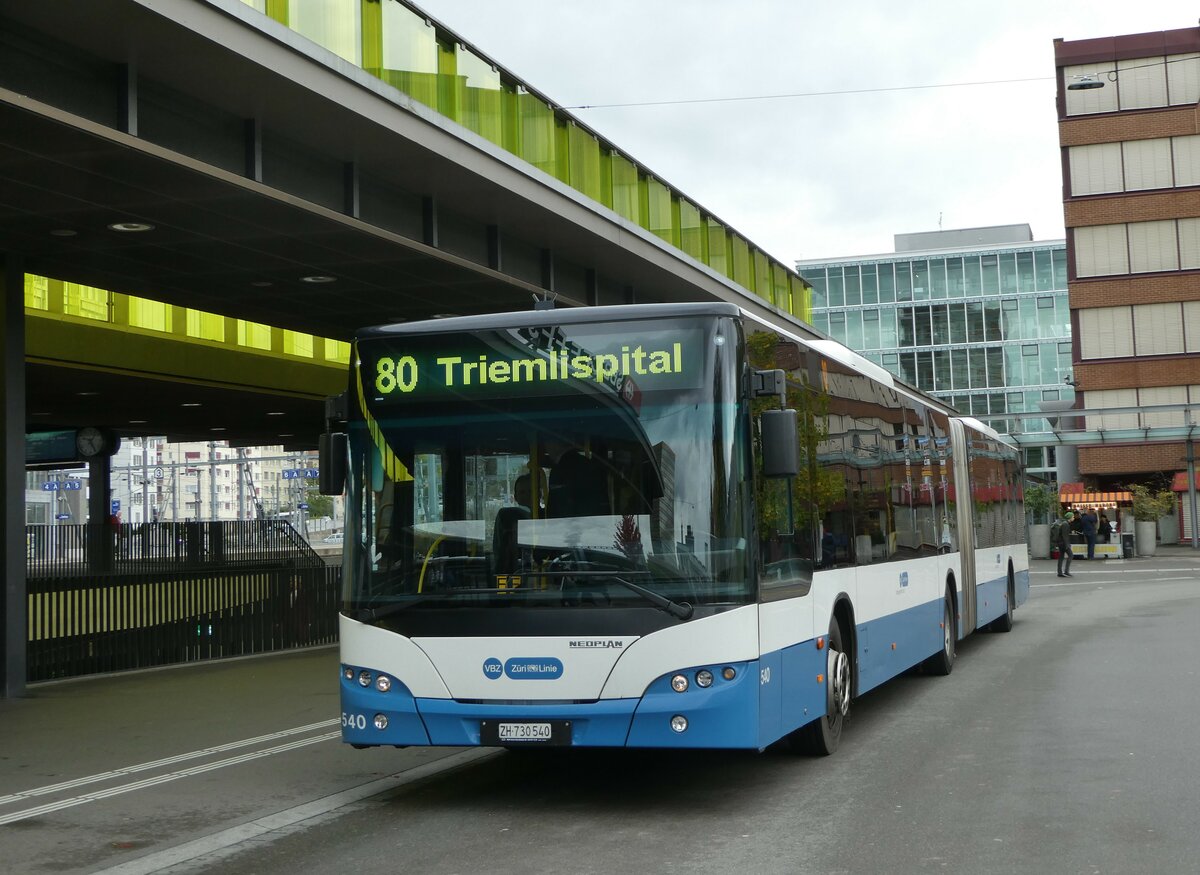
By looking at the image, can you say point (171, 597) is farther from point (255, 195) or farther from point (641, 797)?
point (641, 797)

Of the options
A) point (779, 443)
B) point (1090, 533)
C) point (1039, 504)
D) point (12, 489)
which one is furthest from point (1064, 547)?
point (779, 443)

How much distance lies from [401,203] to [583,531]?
776 centimetres

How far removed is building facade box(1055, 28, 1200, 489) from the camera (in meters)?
61.1

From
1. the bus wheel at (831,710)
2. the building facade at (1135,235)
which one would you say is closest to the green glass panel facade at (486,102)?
the bus wheel at (831,710)

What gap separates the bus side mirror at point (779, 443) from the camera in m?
8.16

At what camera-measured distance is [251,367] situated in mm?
23891

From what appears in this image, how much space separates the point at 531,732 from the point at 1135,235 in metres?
59.3

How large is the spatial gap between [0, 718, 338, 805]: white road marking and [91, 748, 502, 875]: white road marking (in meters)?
1.71

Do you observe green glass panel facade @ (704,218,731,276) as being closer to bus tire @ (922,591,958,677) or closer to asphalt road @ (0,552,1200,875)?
bus tire @ (922,591,958,677)

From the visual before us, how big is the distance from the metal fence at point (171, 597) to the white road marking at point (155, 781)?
5713 mm

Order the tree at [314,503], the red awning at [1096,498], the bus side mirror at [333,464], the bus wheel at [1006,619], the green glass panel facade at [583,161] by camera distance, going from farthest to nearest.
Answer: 1. the tree at [314,503]
2. the red awning at [1096,498]
3. the bus wheel at [1006,619]
4. the green glass panel facade at [583,161]
5. the bus side mirror at [333,464]

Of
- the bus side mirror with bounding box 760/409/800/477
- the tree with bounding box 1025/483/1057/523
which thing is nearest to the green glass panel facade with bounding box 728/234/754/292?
the bus side mirror with bounding box 760/409/800/477

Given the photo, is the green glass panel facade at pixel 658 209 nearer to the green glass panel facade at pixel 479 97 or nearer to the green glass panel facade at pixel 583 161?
the green glass panel facade at pixel 583 161

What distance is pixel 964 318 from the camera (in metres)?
94.5
